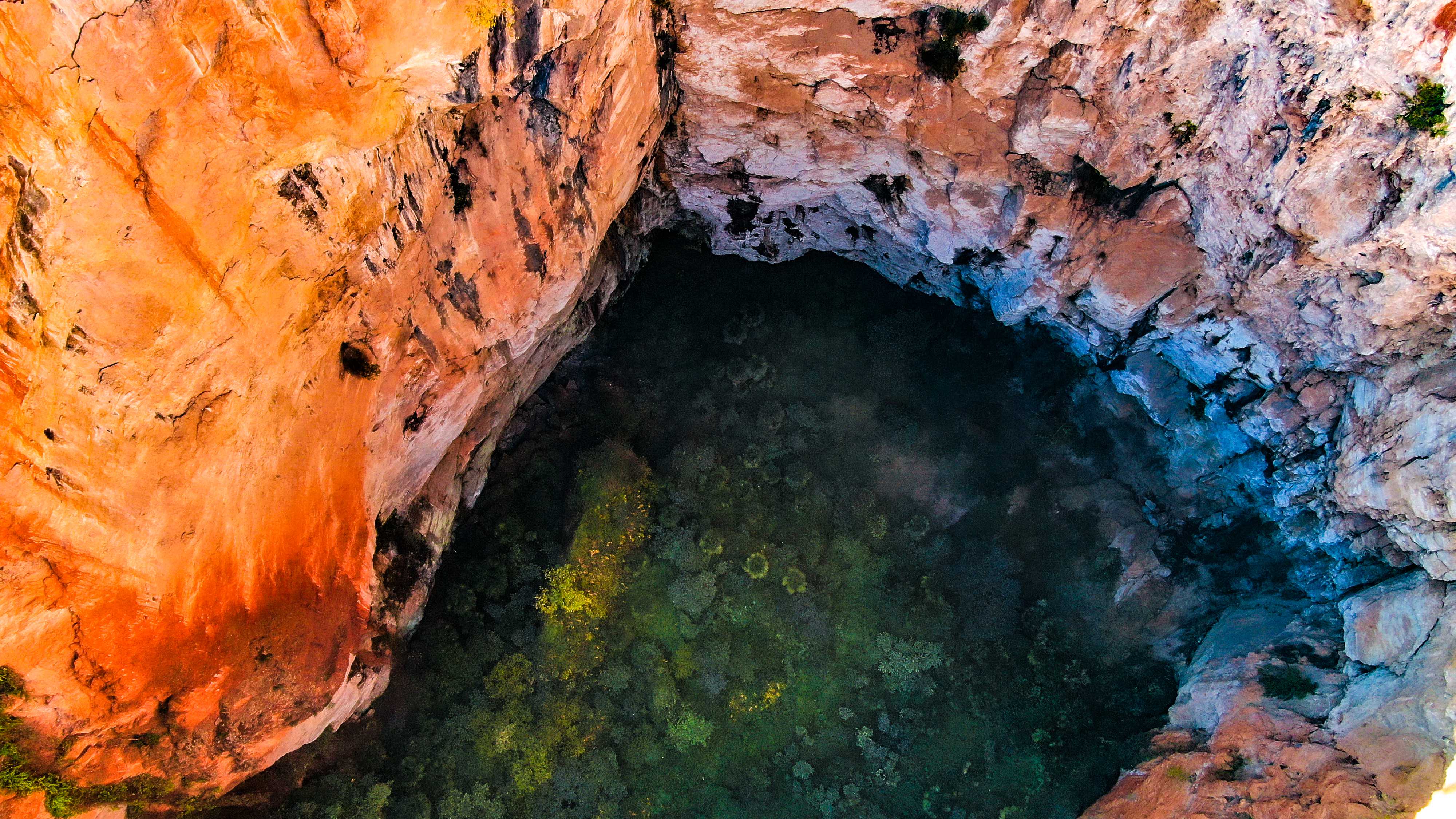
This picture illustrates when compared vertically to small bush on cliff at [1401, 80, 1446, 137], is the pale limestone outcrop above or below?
below

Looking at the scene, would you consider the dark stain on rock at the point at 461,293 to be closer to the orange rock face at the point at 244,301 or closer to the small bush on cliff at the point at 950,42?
the orange rock face at the point at 244,301

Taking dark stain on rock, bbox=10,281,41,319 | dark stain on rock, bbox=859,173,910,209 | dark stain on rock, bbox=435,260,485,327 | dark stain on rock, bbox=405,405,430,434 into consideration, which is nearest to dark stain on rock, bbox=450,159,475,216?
dark stain on rock, bbox=435,260,485,327

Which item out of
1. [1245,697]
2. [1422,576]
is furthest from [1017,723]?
[1422,576]

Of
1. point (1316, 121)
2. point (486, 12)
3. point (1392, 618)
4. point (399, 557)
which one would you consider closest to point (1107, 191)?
point (1316, 121)

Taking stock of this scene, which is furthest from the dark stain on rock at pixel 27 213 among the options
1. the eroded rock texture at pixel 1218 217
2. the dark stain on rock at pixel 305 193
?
the eroded rock texture at pixel 1218 217

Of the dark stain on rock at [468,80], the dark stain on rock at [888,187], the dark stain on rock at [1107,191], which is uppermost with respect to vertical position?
the dark stain on rock at [468,80]

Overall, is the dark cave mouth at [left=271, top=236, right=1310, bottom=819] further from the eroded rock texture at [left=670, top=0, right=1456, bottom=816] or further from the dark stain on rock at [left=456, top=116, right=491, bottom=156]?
Answer: the dark stain on rock at [left=456, top=116, right=491, bottom=156]
